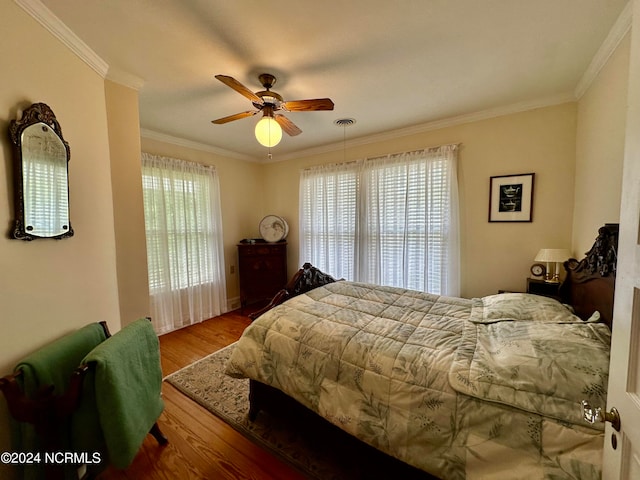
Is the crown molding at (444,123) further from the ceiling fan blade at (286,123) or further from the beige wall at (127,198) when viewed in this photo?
the beige wall at (127,198)

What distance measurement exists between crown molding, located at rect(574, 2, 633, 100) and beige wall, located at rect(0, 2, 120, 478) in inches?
119

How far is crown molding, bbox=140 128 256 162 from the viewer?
3.07 m

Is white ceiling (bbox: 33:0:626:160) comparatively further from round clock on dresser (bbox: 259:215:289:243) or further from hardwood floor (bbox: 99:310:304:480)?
hardwood floor (bbox: 99:310:304:480)

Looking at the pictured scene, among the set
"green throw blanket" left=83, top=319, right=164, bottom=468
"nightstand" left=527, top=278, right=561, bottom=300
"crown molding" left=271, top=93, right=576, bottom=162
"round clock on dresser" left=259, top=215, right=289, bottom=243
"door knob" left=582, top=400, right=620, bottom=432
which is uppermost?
"crown molding" left=271, top=93, right=576, bottom=162

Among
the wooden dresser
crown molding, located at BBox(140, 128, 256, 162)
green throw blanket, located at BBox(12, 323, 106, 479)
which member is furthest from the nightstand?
crown molding, located at BBox(140, 128, 256, 162)

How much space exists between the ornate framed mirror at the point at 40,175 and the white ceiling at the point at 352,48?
579 mm

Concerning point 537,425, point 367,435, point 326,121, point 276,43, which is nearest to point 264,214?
point 326,121

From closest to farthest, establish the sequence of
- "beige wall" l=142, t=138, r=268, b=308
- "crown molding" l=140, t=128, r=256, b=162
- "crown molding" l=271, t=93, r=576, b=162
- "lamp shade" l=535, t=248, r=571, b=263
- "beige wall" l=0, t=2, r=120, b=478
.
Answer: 1. "beige wall" l=0, t=2, r=120, b=478
2. "lamp shade" l=535, t=248, r=571, b=263
3. "crown molding" l=271, t=93, r=576, b=162
4. "crown molding" l=140, t=128, r=256, b=162
5. "beige wall" l=142, t=138, r=268, b=308

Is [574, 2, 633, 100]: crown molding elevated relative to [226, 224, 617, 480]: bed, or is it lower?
elevated

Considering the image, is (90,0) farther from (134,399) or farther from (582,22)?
(582,22)

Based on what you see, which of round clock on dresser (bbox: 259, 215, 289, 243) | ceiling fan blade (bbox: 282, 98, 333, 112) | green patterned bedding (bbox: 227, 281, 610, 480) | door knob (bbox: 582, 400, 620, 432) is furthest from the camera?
round clock on dresser (bbox: 259, 215, 289, 243)

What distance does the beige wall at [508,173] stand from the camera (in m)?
2.38

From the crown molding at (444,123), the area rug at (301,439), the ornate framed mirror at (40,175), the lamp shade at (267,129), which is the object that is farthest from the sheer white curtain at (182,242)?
the lamp shade at (267,129)

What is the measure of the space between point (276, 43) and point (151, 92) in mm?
1305
